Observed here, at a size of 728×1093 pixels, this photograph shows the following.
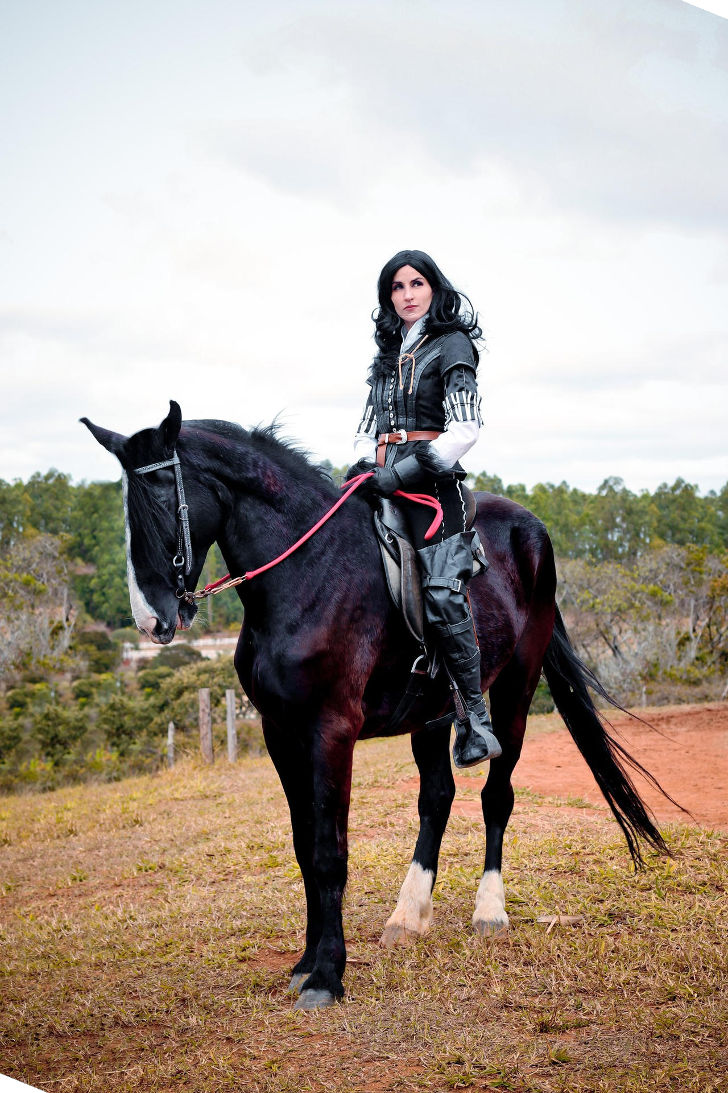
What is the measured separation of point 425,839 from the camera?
13.4 ft

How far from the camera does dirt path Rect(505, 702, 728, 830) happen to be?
6.62 meters

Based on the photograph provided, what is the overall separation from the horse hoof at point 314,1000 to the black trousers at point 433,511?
172cm

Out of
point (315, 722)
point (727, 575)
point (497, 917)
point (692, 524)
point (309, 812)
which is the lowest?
point (497, 917)

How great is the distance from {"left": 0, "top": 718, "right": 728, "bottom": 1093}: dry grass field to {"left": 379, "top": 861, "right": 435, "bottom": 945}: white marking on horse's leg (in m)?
0.07

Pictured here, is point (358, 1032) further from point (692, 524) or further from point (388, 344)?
point (692, 524)

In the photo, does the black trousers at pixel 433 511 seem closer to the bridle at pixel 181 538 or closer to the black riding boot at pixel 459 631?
the black riding boot at pixel 459 631

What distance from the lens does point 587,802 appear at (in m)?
6.84

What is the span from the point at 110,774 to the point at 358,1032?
44.6 feet

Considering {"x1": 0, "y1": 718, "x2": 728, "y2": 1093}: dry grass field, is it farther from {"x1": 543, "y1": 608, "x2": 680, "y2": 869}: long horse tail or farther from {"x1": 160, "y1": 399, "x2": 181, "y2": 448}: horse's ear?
{"x1": 160, "y1": 399, "x2": 181, "y2": 448}: horse's ear

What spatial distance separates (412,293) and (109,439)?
1.46 m

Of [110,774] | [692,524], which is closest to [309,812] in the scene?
[110,774]

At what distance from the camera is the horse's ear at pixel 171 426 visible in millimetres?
3031

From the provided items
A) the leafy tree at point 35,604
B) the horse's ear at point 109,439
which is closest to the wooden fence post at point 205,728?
the horse's ear at point 109,439

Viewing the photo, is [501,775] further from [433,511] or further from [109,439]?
[109,439]
